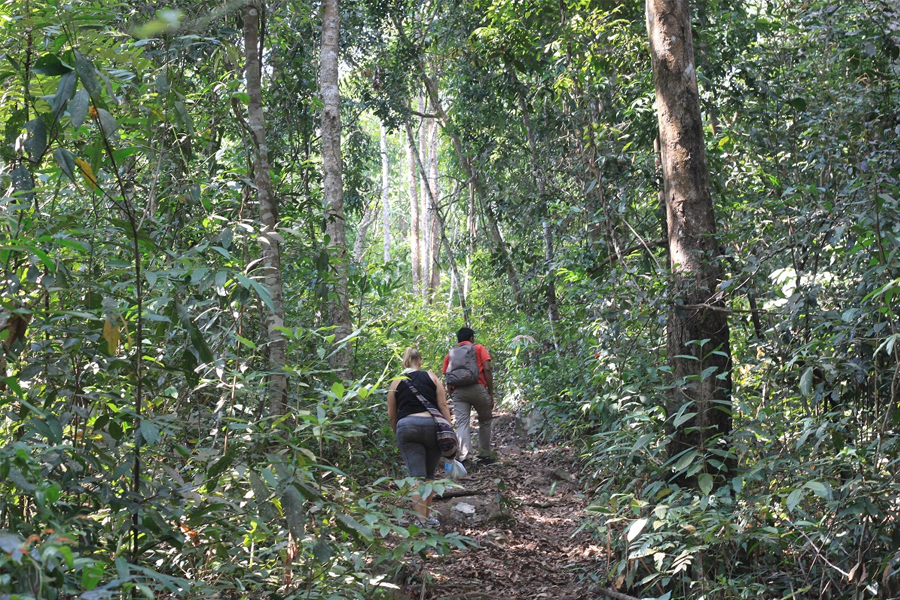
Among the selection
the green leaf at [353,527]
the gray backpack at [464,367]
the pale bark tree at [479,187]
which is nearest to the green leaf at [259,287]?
the green leaf at [353,527]

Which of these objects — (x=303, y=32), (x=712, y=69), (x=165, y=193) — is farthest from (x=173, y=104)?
(x=303, y=32)

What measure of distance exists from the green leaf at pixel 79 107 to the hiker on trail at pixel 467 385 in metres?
6.66

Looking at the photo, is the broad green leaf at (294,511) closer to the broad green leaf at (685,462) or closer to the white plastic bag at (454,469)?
the broad green leaf at (685,462)

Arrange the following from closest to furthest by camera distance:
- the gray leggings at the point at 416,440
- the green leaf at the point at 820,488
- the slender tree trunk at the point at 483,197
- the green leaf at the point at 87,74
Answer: the green leaf at the point at 87,74, the green leaf at the point at 820,488, the gray leggings at the point at 416,440, the slender tree trunk at the point at 483,197

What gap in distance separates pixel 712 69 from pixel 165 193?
19.9 feet

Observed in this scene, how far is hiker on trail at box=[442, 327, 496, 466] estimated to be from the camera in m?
8.88

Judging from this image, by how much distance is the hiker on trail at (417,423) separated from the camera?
617cm

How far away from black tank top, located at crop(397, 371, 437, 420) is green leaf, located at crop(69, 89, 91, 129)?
4.15 metres

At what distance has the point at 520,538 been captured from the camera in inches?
249

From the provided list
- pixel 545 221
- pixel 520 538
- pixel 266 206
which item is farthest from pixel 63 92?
pixel 545 221

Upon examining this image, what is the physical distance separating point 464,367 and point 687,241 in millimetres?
4309

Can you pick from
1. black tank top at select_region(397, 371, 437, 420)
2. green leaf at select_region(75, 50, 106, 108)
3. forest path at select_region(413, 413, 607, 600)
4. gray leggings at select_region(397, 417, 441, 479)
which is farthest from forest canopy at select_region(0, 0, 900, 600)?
black tank top at select_region(397, 371, 437, 420)

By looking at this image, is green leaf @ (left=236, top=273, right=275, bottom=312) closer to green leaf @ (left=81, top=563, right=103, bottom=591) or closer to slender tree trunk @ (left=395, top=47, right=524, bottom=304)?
green leaf @ (left=81, top=563, right=103, bottom=591)

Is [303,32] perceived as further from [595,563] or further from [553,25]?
[595,563]
